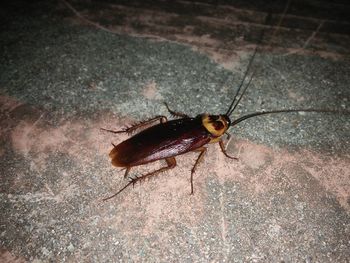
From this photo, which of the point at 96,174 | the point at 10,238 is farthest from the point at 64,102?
the point at 10,238

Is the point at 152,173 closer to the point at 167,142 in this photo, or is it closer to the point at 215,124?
the point at 167,142

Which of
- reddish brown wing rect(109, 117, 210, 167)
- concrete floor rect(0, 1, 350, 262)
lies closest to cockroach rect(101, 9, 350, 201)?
reddish brown wing rect(109, 117, 210, 167)

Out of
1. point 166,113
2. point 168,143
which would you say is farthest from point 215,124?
point 166,113

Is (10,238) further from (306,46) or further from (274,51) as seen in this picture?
(306,46)

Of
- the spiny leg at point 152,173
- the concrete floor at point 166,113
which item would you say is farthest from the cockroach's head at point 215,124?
the spiny leg at point 152,173

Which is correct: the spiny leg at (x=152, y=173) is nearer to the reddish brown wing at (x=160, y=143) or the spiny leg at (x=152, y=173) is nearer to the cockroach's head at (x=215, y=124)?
the reddish brown wing at (x=160, y=143)

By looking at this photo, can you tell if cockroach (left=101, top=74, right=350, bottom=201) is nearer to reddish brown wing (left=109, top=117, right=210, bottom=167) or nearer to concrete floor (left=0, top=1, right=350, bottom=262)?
reddish brown wing (left=109, top=117, right=210, bottom=167)

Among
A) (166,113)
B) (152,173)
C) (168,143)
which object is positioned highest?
(168,143)
